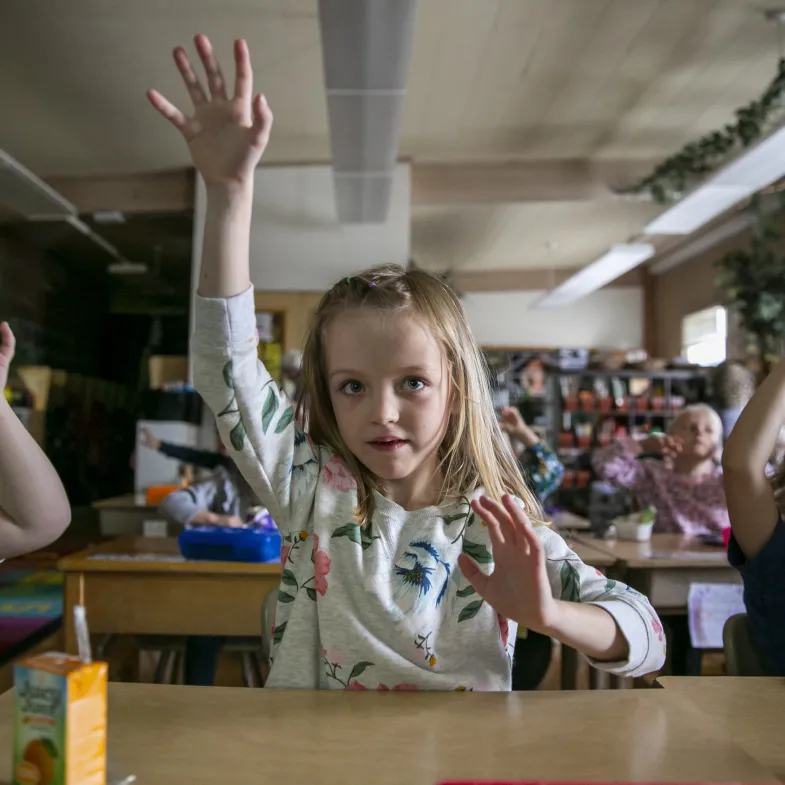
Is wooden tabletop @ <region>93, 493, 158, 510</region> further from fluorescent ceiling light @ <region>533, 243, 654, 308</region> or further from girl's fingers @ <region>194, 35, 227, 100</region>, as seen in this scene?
fluorescent ceiling light @ <region>533, 243, 654, 308</region>

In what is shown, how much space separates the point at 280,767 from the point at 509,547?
10.8 inches

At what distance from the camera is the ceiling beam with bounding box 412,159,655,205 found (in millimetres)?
6027

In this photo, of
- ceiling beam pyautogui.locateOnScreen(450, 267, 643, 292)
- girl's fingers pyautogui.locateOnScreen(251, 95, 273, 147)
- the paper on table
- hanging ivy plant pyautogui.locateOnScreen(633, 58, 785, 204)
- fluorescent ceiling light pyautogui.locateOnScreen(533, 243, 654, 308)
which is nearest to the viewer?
girl's fingers pyautogui.locateOnScreen(251, 95, 273, 147)

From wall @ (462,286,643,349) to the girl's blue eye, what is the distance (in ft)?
27.6

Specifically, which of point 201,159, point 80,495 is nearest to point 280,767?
point 201,159

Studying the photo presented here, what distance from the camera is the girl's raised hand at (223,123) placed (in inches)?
34.2

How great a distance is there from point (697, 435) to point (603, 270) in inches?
137

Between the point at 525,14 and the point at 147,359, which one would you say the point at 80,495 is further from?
the point at 525,14

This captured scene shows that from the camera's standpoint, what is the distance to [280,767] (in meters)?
0.66

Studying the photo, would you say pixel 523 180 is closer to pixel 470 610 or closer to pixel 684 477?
pixel 684 477

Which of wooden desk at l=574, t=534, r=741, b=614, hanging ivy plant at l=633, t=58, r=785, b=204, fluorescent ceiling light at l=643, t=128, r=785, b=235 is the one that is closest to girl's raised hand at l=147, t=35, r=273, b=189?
wooden desk at l=574, t=534, r=741, b=614

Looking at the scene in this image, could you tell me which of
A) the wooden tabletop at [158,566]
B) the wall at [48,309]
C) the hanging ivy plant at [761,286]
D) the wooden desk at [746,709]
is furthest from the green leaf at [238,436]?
the hanging ivy plant at [761,286]

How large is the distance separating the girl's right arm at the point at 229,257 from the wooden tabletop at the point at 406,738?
30 centimetres

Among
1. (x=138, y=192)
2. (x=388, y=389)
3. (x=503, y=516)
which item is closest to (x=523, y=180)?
(x=138, y=192)
